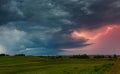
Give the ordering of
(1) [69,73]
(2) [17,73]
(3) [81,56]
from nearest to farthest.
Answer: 1. (1) [69,73]
2. (2) [17,73]
3. (3) [81,56]

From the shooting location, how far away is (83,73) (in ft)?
170

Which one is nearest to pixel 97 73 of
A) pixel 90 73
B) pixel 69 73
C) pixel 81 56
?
pixel 90 73

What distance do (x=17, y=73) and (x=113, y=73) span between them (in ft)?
59.2

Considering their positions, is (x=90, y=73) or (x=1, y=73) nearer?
(x=90, y=73)

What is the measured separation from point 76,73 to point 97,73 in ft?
12.2

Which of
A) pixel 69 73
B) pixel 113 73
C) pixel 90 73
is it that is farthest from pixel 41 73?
pixel 113 73

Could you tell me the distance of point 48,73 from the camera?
172 ft

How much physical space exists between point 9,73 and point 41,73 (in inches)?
324

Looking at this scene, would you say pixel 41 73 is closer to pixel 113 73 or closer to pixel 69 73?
pixel 69 73

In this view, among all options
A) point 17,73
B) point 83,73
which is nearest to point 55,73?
point 83,73

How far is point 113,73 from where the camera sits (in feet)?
175

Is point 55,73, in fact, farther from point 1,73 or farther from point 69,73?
point 1,73

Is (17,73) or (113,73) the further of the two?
(17,73)

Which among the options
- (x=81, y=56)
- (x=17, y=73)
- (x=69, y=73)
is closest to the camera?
(x=69, y=73)
